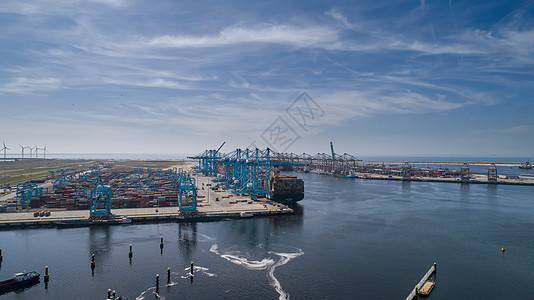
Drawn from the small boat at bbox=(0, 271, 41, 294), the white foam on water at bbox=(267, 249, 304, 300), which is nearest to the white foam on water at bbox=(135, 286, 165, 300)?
the white foam on water at bbox=(267, 249, 304, 300)

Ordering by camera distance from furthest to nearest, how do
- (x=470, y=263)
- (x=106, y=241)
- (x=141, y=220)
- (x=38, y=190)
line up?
(x=38, y=190)
(x=141, y=220)
(x=106, y=241)
(x=470, y=263)

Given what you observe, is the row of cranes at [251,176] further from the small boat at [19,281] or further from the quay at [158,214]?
the small boat at [19,281]

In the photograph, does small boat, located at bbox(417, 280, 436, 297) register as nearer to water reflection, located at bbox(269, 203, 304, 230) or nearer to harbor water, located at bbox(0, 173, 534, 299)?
harbor water, located at bbox(0, 173, 534, 299)

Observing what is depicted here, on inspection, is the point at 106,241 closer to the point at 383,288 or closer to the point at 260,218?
the point at 260,218

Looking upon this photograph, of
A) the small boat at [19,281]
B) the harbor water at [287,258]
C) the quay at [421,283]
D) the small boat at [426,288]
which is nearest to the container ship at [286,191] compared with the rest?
the harbor water at [287,258]

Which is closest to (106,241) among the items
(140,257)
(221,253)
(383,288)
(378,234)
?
(140,257)
